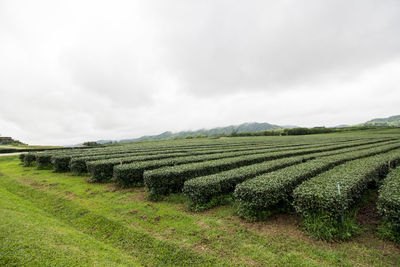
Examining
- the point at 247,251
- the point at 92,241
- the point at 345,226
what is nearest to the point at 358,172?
the point at 345,226

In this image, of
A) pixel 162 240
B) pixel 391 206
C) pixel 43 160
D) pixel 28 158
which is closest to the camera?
pixel 391 206

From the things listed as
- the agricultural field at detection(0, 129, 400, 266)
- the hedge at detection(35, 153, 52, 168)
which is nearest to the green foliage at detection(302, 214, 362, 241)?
the agricultural field at detection(0, 129, 400, 266)

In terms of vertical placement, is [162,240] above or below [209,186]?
below

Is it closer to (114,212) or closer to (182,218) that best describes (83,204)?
(114,212)

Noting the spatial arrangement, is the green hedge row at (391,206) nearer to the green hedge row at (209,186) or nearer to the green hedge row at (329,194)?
the green hedge row at (329,194)

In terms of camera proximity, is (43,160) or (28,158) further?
(28,158)

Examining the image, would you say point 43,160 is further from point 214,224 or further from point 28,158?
point 214,224

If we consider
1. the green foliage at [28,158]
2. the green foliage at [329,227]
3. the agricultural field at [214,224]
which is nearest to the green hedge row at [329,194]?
the agricultural field at [214,224]

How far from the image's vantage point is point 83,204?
8570mm

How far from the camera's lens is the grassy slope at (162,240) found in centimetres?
457

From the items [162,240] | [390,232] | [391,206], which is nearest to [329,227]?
[390,232]

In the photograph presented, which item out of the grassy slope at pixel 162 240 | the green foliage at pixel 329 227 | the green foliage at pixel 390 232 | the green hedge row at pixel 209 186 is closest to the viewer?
the grassy slope at pixel 162 240

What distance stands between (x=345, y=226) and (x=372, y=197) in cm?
437

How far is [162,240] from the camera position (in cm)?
552
